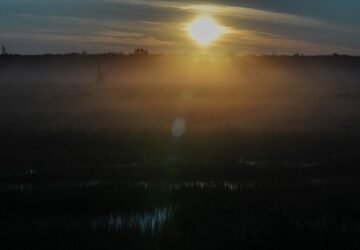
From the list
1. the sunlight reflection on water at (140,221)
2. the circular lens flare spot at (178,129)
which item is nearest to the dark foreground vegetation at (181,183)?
the sunlight reflection on water at (140,221)

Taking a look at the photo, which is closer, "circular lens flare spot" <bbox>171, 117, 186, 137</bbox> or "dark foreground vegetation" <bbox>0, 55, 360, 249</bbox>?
"dark foreground vegetation" <bbox>0, 55, 360, 249</bbox>

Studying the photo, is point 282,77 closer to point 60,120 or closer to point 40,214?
point 60,120

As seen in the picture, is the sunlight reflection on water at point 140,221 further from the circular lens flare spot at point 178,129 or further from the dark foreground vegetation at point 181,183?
the circular lens flare spot at point 178,129

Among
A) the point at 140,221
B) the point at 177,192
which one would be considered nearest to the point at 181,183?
the point at 177,192

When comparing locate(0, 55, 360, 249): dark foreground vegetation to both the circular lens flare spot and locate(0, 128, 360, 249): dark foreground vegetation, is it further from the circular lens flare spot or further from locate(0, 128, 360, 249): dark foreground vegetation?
the circular lens flare spot

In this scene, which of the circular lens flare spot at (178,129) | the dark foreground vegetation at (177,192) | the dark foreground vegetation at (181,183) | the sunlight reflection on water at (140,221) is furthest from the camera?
the circular lens flare spot at (178,129)

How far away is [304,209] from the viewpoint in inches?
604

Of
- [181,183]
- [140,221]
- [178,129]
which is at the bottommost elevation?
[140,221]

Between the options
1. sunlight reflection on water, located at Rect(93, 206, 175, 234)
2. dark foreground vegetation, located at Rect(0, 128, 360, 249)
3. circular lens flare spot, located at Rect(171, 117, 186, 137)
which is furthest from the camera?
circular lens flare spot, located at Rect(171, 117, 186, 137)

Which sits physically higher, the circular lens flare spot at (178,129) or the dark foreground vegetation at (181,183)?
the circular lens flare spot at (178,129)

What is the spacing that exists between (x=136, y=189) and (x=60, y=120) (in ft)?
78.1

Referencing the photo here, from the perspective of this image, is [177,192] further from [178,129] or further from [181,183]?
[178,129]

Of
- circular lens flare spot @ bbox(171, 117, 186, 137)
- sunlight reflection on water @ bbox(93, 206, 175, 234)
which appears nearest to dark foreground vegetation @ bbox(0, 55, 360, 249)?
sunlight reflection on water @ bbox(93, 206, 175, 234)

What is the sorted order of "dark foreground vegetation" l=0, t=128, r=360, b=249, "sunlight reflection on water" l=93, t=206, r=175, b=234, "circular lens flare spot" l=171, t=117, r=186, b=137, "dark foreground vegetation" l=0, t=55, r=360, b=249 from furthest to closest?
"circular lens flare spot" l=171, t=117, r=186, b=137 < "sunlight reflection on water" l=93, t=206, r=175, b=234 < "dark foreground vegetation" l=0, t=55, r=360, b=249 < "dark foreground vegetation" l=0, t=128, r=360, b=249
